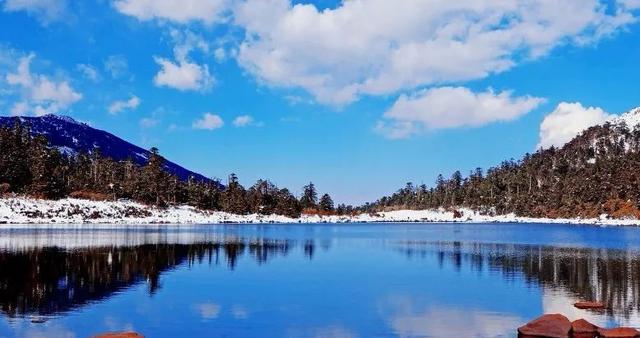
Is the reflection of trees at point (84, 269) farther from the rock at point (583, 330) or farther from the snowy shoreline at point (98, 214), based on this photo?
the snowy shoreline at point (98, 214)

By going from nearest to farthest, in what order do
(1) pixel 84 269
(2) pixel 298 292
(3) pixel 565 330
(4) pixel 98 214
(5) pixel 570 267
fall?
(3) pixel 565 330 → (2) pixel 298 292 → (1) pixel 84 269 → (5) pixel 570 267 → (4) pixel 98 214

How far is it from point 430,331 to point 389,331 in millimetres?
1821

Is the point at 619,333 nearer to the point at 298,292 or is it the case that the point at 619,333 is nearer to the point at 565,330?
the point at 565,330

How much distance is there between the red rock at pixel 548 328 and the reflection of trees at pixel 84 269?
22.1m

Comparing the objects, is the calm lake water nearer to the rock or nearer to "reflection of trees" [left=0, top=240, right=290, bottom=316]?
"reflection of trees" [left=0, top=240, right=290, bottom=316]

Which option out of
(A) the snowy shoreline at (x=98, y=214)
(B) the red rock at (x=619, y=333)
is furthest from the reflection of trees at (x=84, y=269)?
(A) the snowy shoreline at (x=98, y=214)

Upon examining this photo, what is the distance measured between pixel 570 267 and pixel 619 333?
2945 cm

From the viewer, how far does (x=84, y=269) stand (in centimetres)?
4634

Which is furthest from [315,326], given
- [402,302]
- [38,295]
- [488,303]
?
[38,295]

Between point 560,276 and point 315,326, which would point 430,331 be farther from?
point 560,276

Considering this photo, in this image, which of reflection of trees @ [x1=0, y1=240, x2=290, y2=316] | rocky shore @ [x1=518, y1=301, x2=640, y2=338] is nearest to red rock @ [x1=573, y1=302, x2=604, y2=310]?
rocky shore @ [x1=518, y1=301, x2=640, y2=338]

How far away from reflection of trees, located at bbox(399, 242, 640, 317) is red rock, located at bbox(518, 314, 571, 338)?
7.05 meters

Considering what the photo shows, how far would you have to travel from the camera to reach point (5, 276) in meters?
41.3

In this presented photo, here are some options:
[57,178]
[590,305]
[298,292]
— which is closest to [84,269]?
[298,292]
